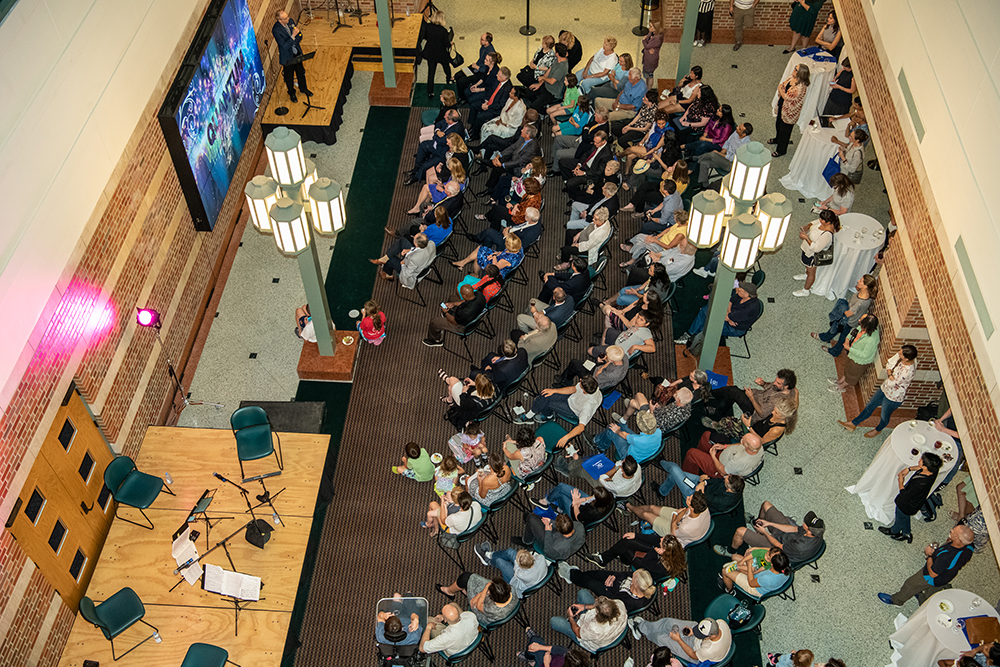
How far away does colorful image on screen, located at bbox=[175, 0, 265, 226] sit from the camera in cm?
1002

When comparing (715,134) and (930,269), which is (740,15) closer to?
(715,134)

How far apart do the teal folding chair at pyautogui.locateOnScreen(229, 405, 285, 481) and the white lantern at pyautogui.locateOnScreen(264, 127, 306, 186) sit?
90.8 inches

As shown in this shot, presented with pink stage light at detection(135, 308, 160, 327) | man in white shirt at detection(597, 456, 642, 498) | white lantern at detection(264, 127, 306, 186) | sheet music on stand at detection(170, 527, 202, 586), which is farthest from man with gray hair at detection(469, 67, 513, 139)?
sheet music on stand at detection(170, 527, 202, 586)

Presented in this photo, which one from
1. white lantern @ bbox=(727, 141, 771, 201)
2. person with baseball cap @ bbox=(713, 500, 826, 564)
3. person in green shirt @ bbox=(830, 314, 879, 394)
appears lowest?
person with baseball cap @ bbox=(713, 500, 826, 564)

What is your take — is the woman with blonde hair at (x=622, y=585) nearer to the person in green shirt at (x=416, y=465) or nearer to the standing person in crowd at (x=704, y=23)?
the person in green shirt at (x=416, y=465)

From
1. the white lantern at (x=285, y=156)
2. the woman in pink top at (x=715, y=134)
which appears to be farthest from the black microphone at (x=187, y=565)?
the woman in pink top at (x=715, y=134)

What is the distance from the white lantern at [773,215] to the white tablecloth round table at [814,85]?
5.30m

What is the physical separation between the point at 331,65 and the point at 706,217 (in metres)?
7.91

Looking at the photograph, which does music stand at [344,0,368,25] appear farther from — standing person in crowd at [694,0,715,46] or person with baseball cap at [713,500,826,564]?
person with baseball cap at [713,500,826,564]

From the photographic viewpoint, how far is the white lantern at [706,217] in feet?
26.8

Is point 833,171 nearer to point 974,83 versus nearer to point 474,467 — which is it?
point 974,83

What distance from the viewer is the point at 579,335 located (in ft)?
35.9

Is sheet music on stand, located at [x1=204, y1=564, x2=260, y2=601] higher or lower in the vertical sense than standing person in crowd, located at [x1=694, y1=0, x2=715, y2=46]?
lower

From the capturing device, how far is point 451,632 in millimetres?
7520
